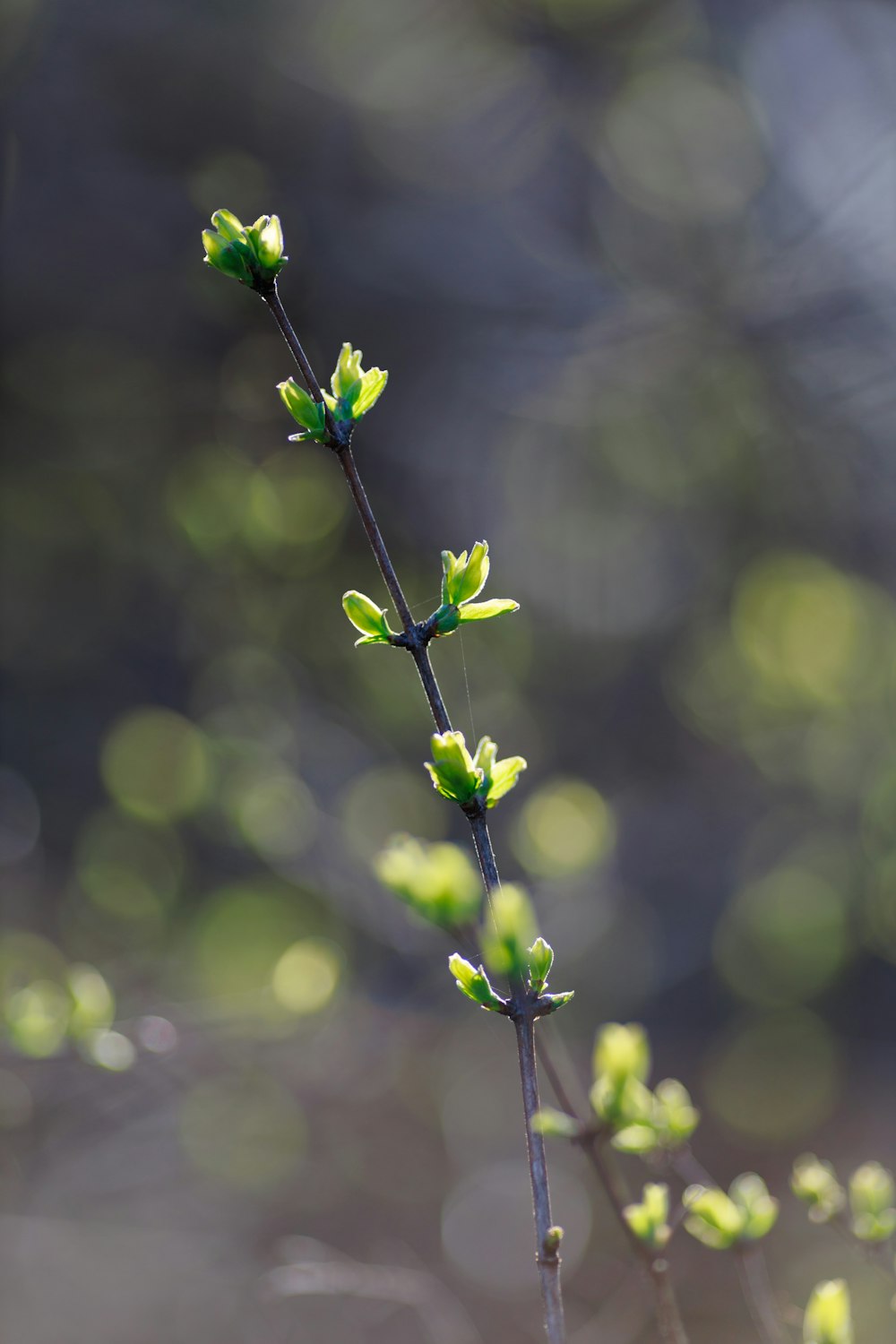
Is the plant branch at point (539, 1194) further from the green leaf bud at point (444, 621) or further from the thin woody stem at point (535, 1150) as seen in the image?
the green leaf bud at point (444, 621)

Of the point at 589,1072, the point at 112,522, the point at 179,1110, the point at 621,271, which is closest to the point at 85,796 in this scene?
the point at 112,522

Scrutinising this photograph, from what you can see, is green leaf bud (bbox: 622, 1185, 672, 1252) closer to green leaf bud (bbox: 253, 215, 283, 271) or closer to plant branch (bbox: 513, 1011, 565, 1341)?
plant branch (bbox: 513, 1011, 565, 1341)

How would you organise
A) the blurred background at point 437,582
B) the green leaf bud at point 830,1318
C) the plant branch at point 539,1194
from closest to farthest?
1. the plant branch at point 539,1194
2. the green leaf bud at point 830,1318
3. the blurred background at point 437,582

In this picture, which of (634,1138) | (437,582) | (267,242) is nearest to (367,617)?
(267,242)

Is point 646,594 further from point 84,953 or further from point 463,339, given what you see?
point 84,953

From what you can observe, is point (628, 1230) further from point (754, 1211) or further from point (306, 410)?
point (306, 410)

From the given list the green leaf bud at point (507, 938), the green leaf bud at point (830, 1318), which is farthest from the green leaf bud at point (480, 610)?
the green leaf bud at point (830, 1318)
